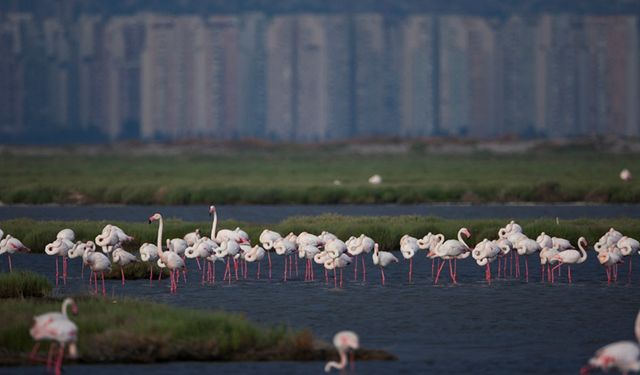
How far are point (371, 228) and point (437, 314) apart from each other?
1164 centimetres

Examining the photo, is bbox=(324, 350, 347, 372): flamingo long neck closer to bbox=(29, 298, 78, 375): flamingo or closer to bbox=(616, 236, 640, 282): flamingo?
bbox=(29, 298, 78, 375): flamingo

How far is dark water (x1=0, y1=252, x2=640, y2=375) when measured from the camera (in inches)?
922

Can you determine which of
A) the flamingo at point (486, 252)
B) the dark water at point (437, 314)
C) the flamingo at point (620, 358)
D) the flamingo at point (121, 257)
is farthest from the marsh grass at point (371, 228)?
the flamingo at point (620, 358)

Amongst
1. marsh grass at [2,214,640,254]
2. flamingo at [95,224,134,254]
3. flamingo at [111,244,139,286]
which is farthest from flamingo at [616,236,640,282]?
flamingo at [95,224,134,254]

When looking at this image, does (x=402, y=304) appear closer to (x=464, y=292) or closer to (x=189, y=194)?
(x=464, y=292)

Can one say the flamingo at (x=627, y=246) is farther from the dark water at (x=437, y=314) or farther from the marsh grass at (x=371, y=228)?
the marsh grass at (x=371, y=228)

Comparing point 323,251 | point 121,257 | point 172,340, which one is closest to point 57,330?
point 172,340

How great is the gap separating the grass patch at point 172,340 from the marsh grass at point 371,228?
15076 mm

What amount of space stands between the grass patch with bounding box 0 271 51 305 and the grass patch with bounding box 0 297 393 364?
4261mm

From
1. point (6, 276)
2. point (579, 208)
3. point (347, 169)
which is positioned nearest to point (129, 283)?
point (6, 276)

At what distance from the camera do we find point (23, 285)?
2880 centimetres

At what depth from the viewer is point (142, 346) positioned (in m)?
23.2

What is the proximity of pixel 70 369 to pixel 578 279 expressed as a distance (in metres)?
14.7

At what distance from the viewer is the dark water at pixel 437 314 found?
76.8ft
